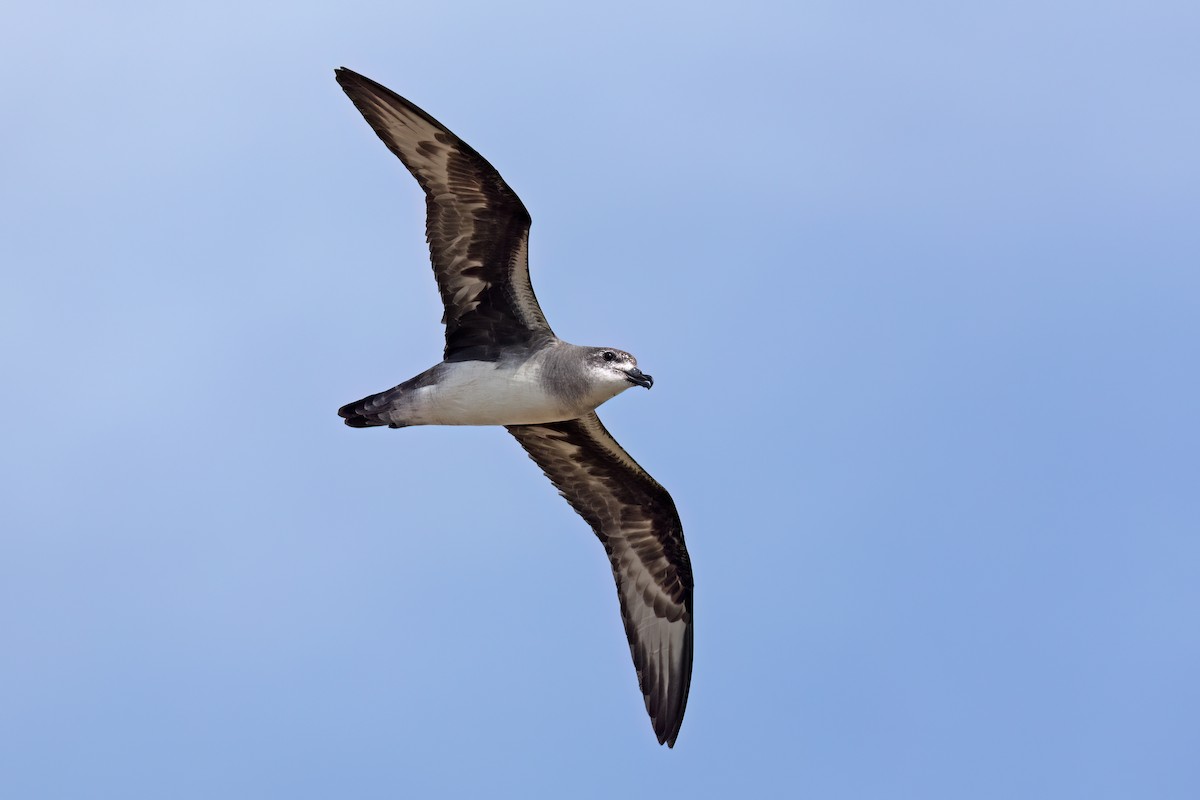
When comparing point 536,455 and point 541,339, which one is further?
point 536,455

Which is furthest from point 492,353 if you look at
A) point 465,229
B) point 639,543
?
point 639,543

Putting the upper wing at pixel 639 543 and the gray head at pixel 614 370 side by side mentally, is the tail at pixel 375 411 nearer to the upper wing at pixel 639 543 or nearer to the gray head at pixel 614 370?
the upper wing at pixel 639 543

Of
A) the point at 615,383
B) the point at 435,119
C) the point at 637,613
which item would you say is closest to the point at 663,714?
the point at 637,613

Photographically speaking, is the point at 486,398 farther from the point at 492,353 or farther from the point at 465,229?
the point at 465,229

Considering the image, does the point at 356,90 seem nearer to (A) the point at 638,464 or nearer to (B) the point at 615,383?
(B) the point at 615,383

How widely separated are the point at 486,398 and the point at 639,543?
3.17m

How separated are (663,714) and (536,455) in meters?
3.43

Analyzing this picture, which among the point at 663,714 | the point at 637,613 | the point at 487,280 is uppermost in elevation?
the point at 487,280

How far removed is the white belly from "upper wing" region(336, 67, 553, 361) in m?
0.28

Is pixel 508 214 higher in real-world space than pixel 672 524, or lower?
higher

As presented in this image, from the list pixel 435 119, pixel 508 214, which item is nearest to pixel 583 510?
pixel 508 214

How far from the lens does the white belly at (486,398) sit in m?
17.3

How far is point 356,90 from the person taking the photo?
17188 mm

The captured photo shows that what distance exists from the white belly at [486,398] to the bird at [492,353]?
0.04 ft
